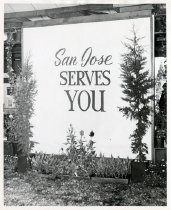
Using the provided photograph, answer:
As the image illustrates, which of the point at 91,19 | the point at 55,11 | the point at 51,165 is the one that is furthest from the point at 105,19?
the point at 51,165

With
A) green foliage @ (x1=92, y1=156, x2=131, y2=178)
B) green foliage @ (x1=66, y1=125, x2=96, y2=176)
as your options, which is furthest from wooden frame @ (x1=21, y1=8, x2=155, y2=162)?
green foliage @ (x1=66, y1=125, x2=96, y2=176)

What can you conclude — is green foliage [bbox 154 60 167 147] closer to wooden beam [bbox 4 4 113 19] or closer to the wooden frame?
the wooden frame

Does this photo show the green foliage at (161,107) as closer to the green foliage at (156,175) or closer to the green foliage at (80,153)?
the green foliage at (156,175)

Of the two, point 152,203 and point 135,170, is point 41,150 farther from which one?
point 152,203

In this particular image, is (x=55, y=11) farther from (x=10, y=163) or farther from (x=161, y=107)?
(x=10, y=163)

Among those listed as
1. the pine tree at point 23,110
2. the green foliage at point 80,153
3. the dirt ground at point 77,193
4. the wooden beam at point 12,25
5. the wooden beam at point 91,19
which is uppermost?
the wooden beam at point 91,19

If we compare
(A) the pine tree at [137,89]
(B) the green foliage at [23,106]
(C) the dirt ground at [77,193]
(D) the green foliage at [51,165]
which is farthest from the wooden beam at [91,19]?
(C) the dirt ground at [77,193]
